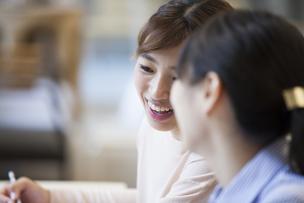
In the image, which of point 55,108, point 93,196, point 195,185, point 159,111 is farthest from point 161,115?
point 55,108

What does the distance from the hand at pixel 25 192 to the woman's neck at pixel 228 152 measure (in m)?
0.46

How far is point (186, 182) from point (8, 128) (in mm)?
2277

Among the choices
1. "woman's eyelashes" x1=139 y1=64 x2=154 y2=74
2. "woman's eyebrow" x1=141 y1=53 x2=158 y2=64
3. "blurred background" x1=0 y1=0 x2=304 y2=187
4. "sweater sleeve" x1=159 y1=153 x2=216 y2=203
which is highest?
"woman's eyebrow" x1=141 y1=53 x2=158 y2=64

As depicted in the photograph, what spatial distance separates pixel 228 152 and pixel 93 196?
1.76 ft

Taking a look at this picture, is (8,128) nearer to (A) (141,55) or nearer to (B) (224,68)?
(A) (141,55)

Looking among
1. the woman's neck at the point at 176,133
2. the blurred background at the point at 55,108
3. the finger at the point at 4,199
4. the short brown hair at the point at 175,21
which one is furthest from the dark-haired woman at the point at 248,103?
the blurred background at the point at 55,108

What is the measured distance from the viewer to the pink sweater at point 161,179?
0.94 meters

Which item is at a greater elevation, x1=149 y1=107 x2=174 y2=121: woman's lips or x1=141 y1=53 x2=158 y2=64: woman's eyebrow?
x1=141 y1=53 x2=158 y2=64: woman's eyebrow

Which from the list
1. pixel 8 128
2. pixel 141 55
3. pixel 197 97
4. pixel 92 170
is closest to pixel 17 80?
pixel 8 128

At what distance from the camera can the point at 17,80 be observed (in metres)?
3.27

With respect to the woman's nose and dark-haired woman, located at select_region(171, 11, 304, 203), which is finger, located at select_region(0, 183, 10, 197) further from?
dark-haired woman, located at select_region(171, 11, 304, 203)

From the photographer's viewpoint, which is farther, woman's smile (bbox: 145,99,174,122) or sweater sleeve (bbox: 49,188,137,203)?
sweater sleeve (bbox: 49,188,137,203)

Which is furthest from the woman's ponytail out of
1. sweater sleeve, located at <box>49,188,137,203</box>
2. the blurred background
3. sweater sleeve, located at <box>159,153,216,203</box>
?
the blurred background

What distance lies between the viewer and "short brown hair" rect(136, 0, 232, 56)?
3.01 feet
